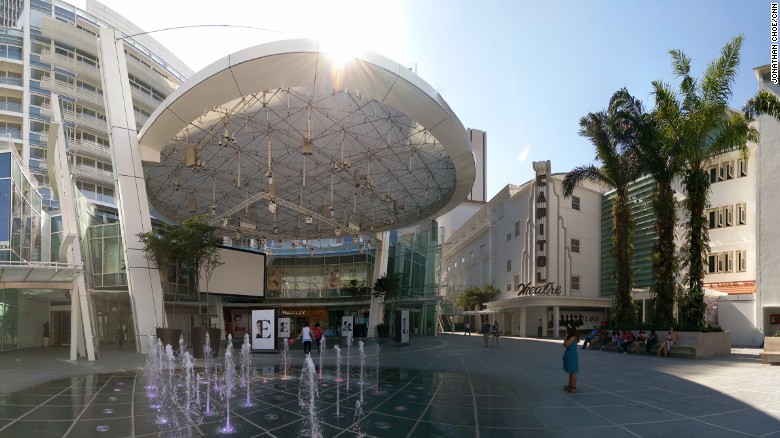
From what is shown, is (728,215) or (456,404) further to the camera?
(728,215)

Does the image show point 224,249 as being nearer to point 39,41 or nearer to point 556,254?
point 556,254

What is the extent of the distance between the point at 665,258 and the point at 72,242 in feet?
87.9

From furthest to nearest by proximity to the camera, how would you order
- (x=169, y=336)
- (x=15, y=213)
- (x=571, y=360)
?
(x=169, y=336) < (x=15, y=213) < (x=571, y=360)

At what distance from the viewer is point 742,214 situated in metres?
36.9

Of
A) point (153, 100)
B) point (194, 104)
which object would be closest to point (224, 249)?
point (194, 104)

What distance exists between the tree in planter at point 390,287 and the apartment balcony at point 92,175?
32536 millimetres

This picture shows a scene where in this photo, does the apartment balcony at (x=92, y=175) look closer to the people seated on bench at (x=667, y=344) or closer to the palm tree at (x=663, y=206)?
the palm tree at (x=663, y=206)

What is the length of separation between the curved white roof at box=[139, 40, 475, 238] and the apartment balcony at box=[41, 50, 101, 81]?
23.8 meters

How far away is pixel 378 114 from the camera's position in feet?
94.0

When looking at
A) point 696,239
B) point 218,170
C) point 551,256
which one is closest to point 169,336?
point 218,170

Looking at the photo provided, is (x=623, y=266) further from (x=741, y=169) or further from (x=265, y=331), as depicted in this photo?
(x=265, y=331)

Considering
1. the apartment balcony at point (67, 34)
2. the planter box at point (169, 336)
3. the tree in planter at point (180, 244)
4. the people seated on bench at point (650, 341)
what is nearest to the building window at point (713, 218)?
the people seated on bench at point (650, 341)

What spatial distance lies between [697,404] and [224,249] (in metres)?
35.4

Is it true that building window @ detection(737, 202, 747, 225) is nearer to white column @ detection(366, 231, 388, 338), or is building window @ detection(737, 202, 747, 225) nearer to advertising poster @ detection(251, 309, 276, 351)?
white column @ detection(366, 231, 388, 338)
